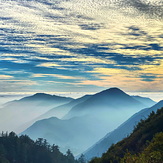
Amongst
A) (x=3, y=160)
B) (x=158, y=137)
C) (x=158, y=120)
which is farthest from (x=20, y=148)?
(x=158, y=137)

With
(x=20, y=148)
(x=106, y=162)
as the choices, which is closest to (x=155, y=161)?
(x=106, y=162)

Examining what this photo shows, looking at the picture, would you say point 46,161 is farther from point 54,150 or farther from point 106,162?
point 106,162

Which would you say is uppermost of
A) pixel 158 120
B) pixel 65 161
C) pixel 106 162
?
pixel 158 120

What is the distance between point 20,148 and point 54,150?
1237 inches

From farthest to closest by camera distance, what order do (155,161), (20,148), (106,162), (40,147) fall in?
(40,147), (20,148), (106,162), (155,161)

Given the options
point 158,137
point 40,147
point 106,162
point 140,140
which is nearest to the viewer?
point 158,137

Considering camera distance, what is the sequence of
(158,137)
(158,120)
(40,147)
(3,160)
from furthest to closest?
(40,147) < (3,160) < (158,120) < (158,137)

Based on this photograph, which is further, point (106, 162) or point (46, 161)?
point (46, 161)

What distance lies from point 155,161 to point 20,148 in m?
163

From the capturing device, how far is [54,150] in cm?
19875

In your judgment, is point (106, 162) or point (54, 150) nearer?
point (106, 162)

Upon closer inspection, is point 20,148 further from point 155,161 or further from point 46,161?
point 155,161

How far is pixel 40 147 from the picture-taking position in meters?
192

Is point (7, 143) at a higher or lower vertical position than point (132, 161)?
lower
